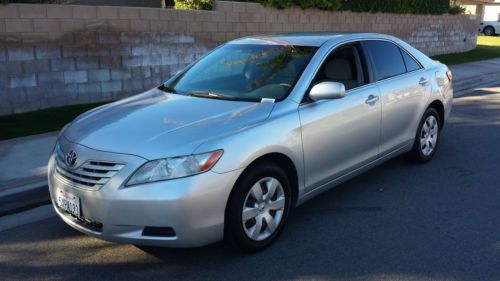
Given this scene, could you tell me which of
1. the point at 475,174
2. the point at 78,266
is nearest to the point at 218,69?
the point at 78,266

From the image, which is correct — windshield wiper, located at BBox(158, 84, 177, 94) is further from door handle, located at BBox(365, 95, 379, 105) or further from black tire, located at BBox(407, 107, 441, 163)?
black tire, located at BBox(407, 107, 441, 163)

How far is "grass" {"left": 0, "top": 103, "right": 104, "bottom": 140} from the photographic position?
712cm

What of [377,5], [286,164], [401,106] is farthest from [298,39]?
[377,5]

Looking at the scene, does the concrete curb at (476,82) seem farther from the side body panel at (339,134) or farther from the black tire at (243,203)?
the black tire at (243,203)

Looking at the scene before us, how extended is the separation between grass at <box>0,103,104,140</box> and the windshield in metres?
3.12

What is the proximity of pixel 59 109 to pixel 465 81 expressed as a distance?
1027 centimetres

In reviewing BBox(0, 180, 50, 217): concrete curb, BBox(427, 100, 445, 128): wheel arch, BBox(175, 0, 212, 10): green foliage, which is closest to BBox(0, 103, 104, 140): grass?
BBox(0, 180, 50, 217): concrete curb

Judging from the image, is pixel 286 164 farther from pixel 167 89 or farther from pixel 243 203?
pixel 167 89

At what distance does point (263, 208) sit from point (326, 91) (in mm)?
1108

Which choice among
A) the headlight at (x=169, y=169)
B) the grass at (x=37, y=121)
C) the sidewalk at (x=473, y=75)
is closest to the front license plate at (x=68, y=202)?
the headlight at (x=169, y=169)

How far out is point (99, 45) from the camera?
898 cm

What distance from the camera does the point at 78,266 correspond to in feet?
12.2

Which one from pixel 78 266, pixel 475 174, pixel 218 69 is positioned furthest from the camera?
pixel 475 174

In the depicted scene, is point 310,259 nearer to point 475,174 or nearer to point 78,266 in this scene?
point 78,266
